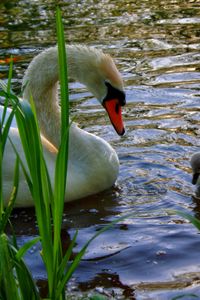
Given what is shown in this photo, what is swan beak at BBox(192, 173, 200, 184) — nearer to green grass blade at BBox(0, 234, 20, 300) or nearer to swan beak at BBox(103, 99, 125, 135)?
swan beak at BBox(103, 99, 125, 135)

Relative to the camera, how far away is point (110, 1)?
13.6 meters

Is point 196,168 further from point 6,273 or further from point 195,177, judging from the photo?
point 6,273

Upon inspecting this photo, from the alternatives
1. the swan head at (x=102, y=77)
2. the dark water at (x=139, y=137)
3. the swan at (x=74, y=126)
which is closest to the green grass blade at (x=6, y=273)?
the dark water at (x=139, y=137)

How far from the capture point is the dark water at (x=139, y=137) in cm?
474

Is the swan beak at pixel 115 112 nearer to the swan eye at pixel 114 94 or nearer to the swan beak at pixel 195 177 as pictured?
the swan eye at pixel 114 94

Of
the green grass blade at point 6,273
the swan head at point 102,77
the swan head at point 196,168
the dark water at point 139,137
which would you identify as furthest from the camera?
the swan head at point 196,168

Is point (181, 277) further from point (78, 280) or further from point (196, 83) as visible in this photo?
point (196, 83)

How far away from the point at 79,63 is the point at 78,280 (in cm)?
212

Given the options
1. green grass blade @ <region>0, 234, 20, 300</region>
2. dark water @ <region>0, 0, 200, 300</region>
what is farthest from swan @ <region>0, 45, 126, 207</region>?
green grass blade @ <region>0, 234, 20, 300</region>

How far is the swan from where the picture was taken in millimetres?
6031

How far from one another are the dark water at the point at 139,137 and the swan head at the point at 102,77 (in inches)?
25.2

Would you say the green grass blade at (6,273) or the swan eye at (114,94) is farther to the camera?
the swan eye at (114,94)

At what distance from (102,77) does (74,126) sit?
54cm

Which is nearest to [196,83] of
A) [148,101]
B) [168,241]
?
[148,101]
